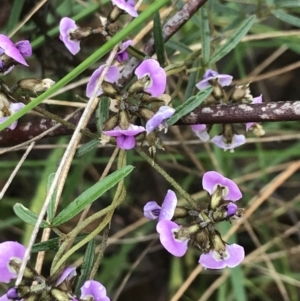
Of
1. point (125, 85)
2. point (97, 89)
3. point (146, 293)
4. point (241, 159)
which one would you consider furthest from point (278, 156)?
point (97, 89)

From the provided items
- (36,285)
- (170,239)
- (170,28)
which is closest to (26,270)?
(36,285)

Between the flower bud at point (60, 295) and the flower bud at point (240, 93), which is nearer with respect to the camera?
the flower bud at point (60, 295)

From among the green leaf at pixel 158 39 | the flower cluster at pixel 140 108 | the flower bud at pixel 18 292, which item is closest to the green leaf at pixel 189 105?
the flower cluster at pixel 140 108

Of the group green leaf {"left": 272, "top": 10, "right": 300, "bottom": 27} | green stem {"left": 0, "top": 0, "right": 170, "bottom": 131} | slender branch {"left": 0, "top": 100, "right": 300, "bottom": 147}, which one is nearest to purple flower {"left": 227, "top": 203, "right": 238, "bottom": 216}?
slender branch {"left": 0, "top": 100, "right": 300, "bottom": 147}

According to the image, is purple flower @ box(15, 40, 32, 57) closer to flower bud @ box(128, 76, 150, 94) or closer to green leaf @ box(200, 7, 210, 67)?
flower bud @ box(128, 76, 150, 94)

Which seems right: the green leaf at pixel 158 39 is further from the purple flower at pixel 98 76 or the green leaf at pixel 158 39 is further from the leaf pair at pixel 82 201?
the leaf pair at pixel 82 201

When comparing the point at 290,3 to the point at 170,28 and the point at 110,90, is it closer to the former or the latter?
the point at 170,28
